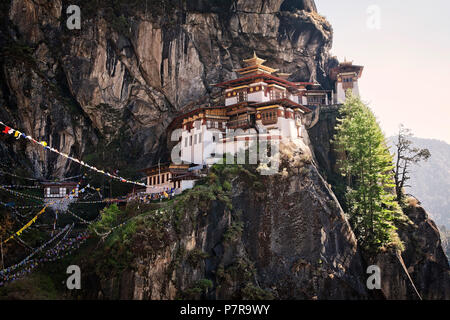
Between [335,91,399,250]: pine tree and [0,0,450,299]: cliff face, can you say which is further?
[335,91,399,250]: pine tree

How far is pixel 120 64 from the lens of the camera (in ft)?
161

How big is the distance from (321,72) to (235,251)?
37.0 metres

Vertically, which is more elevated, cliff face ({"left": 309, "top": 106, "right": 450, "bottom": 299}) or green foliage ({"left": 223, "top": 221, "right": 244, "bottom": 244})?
green foliage ({"left": 223, "top": 221, "right": 244, "bottom": 244})

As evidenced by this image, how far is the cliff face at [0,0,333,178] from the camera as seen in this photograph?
44031 mm

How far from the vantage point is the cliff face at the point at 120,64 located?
144 feet

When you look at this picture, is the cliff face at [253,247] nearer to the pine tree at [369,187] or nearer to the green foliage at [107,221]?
the pine tree at [369,187]

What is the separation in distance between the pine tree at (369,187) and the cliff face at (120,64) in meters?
19.4

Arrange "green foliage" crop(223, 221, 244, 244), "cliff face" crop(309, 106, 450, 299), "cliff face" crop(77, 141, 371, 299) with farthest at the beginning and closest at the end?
"cliff face" crop(309, 106, 450, 299)
"green foliage" crop(223, 221, 244, 244)
"cliff face" crop(77, 141, 371, 299)

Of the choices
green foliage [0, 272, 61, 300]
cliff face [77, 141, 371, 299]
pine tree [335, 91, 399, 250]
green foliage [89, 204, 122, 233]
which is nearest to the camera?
green foliage [0, 272, 61, 300]

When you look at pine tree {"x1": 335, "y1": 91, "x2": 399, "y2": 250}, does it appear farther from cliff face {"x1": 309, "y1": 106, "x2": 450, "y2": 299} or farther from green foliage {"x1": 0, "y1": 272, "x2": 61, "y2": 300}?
green foliage {"x1": 0, "y1": 272, "x2": 61, "y2": 300}

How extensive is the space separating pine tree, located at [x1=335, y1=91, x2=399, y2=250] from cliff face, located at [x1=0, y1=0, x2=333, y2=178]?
19.4 m

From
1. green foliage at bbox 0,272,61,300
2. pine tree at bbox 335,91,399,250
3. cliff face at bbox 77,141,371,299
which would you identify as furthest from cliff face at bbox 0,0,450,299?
green foliage at bbox 0,272,61,300

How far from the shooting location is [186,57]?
5112 cm

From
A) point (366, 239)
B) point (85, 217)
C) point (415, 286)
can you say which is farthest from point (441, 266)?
point (85, 217)
